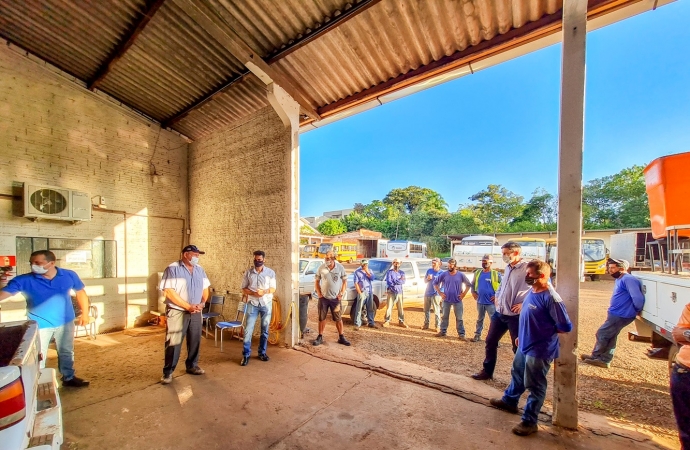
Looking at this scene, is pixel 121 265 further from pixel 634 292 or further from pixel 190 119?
pixel 634 292

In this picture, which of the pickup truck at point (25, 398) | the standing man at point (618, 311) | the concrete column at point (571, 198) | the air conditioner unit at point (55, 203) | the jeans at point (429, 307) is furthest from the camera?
the jeans at point (429, 307)

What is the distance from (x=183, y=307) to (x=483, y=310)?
5171 mm

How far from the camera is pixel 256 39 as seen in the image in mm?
4133

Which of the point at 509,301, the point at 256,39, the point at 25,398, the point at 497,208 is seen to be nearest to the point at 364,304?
the point at 509,301

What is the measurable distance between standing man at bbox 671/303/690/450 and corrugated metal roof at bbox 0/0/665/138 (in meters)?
3.10

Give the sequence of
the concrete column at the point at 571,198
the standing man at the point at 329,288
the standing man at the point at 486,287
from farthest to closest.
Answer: the standing man at the point at 486,287 → the standing man at the point at 329,288 → the concrete column at the point at 571,198

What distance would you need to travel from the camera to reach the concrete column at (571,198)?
106 inches

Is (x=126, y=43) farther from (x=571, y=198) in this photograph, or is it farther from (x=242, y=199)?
(x=571, y=198)

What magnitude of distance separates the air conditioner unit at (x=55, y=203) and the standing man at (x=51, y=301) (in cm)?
241

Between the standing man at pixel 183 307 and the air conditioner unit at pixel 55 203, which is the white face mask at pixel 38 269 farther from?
the air conditioner unit at pixel 55 203

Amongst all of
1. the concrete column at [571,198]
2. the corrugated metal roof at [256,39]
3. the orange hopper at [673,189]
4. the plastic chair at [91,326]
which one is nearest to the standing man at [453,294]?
the orange hopper at [673,189]

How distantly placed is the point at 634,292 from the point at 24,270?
31.9 ft

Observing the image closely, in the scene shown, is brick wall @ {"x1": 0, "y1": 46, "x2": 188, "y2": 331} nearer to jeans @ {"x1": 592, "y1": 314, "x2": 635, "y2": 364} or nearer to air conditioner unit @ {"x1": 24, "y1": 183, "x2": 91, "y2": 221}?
air conditioner unit @ {"x1": 24, "y1": 183, "x2": 91, "y2": 221}

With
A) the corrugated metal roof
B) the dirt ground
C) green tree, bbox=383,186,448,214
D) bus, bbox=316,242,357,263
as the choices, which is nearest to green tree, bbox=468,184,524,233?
green tree, bbox=383,186,448,214
